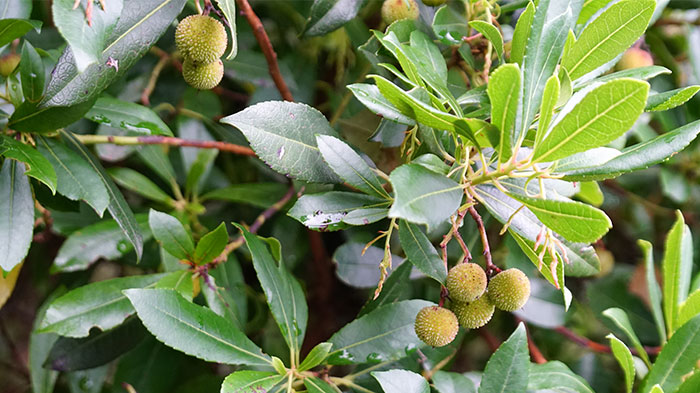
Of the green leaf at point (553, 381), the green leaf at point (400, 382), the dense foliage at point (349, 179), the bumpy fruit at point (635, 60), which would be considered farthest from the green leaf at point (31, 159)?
the bumpy fruit at point (635, 60)

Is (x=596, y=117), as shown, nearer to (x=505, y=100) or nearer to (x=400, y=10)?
(x=505, y=100)

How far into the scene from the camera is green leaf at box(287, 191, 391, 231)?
27.3 inches

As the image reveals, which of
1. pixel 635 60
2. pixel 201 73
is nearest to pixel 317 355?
pixel 201 73

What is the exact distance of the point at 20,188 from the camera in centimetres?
79

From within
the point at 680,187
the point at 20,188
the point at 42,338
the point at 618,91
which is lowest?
the point at 42,338

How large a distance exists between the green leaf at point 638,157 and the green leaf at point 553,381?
0.32 meters

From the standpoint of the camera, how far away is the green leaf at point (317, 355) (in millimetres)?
813

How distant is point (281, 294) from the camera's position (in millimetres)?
856

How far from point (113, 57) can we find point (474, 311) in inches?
21.4

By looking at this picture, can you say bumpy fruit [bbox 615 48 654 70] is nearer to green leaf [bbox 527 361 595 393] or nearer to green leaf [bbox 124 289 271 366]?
green leaf [bbox 527 361 595 393]

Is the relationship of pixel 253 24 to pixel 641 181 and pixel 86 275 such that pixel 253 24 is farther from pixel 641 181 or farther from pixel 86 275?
pixel 641 181

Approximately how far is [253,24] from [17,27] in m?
0.32

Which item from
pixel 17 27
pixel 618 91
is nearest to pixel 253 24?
pixel 17 27

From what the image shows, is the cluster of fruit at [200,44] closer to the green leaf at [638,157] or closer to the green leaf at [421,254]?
the green leaf at [421,254]
